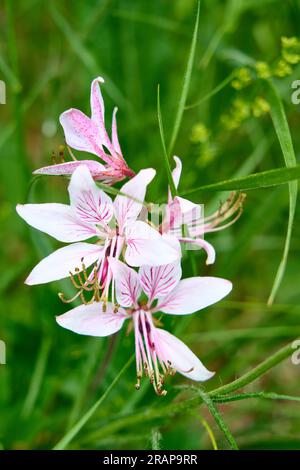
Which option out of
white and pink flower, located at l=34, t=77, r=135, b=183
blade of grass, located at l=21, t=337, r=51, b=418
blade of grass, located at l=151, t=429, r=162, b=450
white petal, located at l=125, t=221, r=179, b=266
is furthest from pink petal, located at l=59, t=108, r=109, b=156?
blade of grass, located at l=21, t=337, r=51, b=418

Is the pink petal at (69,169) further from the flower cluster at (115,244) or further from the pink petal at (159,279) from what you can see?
the pink petal at (159,279)

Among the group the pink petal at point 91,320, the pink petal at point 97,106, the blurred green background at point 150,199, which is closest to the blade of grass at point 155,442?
the blurred green background at point 150,199

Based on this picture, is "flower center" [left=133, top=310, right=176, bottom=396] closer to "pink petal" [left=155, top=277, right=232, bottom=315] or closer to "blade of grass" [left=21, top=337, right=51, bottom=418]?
"pink petal" [left=155, top=277, right=232, bottom=315]

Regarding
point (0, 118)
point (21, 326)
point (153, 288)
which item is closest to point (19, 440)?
point (21, 326)

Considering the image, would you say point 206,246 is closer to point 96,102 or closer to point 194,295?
point 194,295

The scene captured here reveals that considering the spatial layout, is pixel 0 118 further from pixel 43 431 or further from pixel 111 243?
pixel 111 243

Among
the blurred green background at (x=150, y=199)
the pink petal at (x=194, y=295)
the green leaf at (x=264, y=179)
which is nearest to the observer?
the green leaf at (x=264, y=179)

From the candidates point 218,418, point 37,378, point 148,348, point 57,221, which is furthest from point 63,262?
point 37,378
